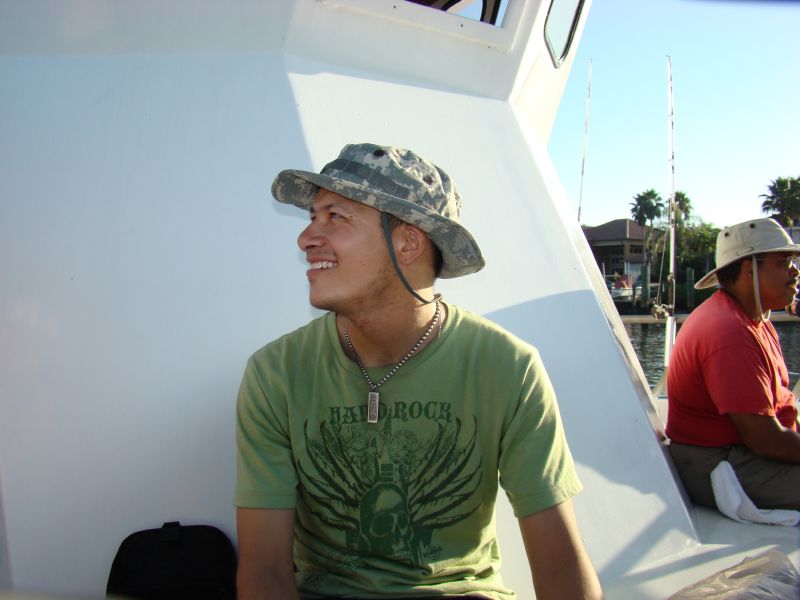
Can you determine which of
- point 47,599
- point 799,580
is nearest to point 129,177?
point 47,599

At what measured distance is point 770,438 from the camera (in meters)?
2.38

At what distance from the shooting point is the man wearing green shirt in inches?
55.9

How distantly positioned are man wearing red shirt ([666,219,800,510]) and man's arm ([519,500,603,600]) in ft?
4.33

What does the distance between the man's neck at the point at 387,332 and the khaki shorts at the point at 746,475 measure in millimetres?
1487

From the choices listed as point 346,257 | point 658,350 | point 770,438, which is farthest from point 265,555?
point 658,350

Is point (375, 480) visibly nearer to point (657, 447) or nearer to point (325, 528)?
point (325, 528)

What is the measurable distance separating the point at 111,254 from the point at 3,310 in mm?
322

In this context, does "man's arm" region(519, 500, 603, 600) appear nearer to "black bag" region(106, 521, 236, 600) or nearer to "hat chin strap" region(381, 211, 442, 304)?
"hat chin strap" region(381, 211, 442, 304)

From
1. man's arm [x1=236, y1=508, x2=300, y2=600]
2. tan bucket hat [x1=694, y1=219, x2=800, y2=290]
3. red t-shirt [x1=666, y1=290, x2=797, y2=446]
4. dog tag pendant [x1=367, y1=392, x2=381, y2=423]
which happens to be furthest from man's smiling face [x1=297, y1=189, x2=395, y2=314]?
tan bucket hat [x1=694, y1=219, x2=800, y2=290]

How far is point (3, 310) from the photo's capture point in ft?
6.15

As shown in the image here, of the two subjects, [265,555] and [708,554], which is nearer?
[265,555]

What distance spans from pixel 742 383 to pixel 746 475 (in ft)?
1.13

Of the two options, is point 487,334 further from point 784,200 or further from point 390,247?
point 784,200

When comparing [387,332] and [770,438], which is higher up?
[387,332]
